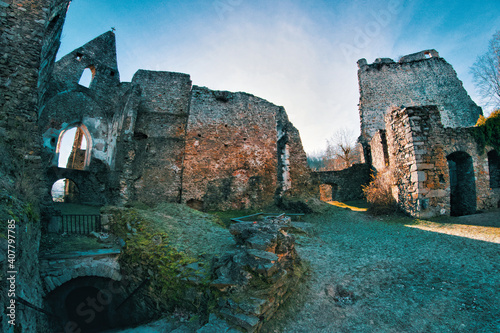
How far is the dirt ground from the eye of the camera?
8.90ft

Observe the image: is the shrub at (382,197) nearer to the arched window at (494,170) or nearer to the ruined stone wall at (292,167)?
the ruined stone wall at (292,167)

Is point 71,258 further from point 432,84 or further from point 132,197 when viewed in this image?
point 432,84

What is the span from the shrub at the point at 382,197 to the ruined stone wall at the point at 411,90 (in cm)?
973

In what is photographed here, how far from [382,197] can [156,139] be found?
10835mm

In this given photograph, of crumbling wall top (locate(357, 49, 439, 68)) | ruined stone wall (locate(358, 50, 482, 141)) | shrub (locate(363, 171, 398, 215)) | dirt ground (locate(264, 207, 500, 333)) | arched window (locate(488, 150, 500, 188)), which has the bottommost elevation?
dirt ground (locate(264, 207, 500, 333))

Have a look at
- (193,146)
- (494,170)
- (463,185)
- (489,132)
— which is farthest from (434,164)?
(193,146)

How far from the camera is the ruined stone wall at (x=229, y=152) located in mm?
11320

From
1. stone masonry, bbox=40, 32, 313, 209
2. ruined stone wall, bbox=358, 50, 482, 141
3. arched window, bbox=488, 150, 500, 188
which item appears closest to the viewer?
arched window, bbox=488, 150, 500, 188

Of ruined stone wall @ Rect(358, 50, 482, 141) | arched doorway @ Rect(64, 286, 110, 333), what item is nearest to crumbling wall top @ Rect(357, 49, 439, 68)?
ruined stone wall @ Rect(358, 50, 482, 141)

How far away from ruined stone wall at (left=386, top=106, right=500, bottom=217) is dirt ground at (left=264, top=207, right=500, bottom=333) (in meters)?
1.72

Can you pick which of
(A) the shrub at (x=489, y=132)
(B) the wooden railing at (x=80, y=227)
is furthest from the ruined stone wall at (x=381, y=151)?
(B) the wooden railing at (x=80, y=227)

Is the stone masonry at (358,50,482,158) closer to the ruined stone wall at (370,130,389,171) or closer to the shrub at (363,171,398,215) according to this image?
the ruined stone wall at (370,130,389,171)

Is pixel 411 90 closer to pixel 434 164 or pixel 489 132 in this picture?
pixel 489 132

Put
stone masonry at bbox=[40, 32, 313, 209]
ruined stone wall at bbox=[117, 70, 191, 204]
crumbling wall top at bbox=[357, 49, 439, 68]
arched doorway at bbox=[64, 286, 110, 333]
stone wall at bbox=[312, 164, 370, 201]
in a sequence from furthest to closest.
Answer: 1. crumbling wall top at bbox=[357, 49, 439, 68]
2. stone wall at bbox=[312, 164, 370, 201]
3. stone masonry at bbox=[40, 32, 313, 209]
4. ruined stone wall at bbox=[117, 70, 191, 204]
5. arched doorway at bbox=[64, 286, 110, 333]
